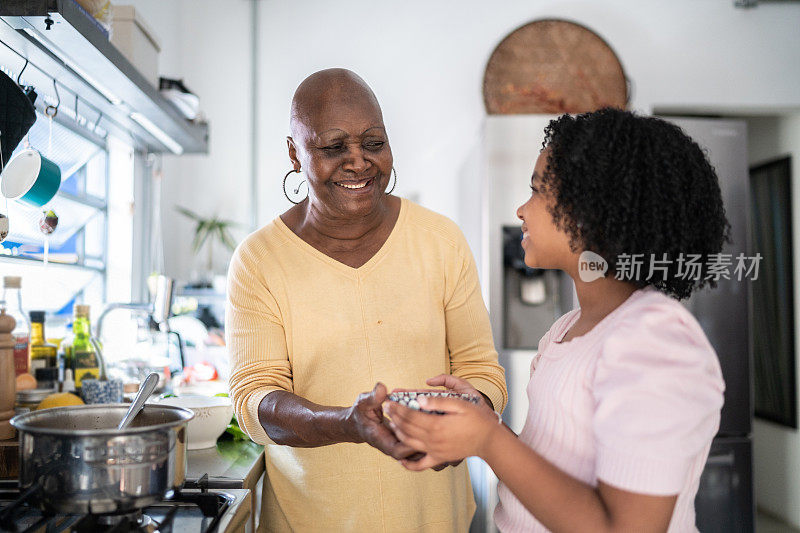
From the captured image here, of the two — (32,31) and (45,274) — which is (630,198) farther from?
(45,274)

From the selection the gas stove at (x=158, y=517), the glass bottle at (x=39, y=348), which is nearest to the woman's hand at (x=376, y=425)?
the gas stove at (x=158, y=517)

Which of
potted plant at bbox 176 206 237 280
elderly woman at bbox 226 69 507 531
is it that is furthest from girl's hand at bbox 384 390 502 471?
potted plant at bbox 176 206 237 280

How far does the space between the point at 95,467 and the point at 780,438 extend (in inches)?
150

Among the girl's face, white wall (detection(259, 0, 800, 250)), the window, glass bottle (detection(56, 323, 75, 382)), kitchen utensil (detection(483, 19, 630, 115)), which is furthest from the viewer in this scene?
white wall (detection(259, 0, 800, 250))

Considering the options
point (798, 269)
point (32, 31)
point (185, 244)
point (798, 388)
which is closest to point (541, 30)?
point (798, 269)

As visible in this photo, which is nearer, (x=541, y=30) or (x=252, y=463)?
→ (x=252, y=463)

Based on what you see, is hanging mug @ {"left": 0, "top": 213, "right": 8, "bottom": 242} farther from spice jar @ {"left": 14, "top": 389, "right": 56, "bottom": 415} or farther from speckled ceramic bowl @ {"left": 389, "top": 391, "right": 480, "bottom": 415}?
speckled ceramic bowl @ {"left": 389, "top": 391, "right": 480, "bottom": 415}

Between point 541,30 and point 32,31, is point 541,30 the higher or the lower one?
the higher one

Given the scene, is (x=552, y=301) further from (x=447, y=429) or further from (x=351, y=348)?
(x=447, y=429)

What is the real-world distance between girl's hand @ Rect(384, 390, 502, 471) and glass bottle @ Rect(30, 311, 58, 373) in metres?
1.20

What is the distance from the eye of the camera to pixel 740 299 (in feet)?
8.93

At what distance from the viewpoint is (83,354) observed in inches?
70.5

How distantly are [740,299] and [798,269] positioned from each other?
1.09 m

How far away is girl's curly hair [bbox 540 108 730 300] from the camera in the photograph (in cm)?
89
